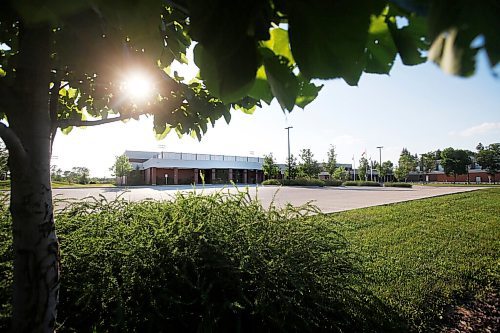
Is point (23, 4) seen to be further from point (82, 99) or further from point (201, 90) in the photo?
point (82, 99)

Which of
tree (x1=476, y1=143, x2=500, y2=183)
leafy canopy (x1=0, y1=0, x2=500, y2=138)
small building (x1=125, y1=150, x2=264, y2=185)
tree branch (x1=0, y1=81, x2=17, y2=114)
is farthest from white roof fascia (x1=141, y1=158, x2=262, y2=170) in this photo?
tree (x1=476, y1=143, x2=500, y2=183)

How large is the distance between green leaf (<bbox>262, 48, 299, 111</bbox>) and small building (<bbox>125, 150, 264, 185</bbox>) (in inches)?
1710

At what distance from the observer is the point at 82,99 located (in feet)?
9.86

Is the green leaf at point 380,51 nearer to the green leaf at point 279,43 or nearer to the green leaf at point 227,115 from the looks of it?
the green leaf at point 279,43

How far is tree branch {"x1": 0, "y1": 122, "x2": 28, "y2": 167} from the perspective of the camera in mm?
1312

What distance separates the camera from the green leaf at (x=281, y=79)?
26.4 inches

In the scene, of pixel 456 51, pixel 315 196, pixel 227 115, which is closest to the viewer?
pixel 456 51

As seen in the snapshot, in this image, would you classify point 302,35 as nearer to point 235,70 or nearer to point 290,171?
point 235,70

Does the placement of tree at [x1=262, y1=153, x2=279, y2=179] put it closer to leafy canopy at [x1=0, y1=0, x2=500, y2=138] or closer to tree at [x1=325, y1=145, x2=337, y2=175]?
tree at [x1=325, y1=145, x2=337, y2=175]

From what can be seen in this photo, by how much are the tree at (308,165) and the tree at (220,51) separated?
50.0 meters

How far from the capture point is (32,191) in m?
1.49

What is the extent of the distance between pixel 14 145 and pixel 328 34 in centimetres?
151

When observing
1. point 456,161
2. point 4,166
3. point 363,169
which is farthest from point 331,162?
point 4,166

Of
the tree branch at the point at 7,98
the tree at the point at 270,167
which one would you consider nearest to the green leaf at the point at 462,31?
the tree branch at the point at 7,98
